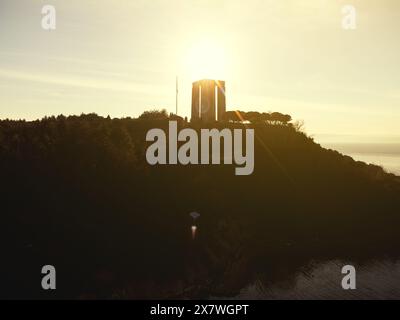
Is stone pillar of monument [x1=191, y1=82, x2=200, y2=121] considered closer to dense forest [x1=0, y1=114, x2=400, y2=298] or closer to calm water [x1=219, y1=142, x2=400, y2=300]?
dense forest [x1=0, y1=114, x2=400, y2=298]

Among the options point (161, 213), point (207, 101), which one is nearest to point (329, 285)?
point (161, 213)

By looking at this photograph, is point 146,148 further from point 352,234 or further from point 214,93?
point 352,234

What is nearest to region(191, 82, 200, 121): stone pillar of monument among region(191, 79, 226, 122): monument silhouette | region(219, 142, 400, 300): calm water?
region(191, 79, 226, 122): monument silhouette

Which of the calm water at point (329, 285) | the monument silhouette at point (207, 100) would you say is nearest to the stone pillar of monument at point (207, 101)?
the monument silhouette at point (207, 100)
